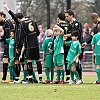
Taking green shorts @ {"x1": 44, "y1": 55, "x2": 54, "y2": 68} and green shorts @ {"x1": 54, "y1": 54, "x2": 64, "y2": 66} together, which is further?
green shorts @ {"x1": 44, "y1": 55, "x2": 54, "y2": 68}

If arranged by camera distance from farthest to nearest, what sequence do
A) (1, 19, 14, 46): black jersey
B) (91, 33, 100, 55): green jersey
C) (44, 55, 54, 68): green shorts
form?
(44, 55, 54, 68): green shorts, (1, 19, 14, 46): black jersey, (91, 33, 100, 55): green jersey

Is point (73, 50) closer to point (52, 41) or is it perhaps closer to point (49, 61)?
point (52, 41)

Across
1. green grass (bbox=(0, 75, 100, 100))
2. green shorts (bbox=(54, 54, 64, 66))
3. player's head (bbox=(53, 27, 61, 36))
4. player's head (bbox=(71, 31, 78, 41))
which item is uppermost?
player's head (bbox=(53, 27, 61, 36))

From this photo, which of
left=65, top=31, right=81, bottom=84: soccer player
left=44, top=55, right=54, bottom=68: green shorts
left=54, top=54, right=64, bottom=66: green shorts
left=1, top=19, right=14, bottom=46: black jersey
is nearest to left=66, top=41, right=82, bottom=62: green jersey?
left=65, top=31, right=81, bottom=84: soccer player

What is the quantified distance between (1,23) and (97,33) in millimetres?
3048

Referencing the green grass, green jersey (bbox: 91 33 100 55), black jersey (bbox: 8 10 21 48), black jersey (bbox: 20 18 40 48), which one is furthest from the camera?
black jersey (bbox: 8 10 21 48)

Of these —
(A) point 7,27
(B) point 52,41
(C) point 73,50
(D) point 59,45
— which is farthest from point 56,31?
(A) point 7,27

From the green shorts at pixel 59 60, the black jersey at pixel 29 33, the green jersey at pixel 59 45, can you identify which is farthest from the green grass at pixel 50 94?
the black jersey at pixel 29 33

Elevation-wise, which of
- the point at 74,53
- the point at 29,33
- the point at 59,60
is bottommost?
the point at 59,60

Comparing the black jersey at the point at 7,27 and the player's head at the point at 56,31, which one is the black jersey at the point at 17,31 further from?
the player's head at the point at 56,31

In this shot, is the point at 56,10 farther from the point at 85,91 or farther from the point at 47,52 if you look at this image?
the point at 85,91

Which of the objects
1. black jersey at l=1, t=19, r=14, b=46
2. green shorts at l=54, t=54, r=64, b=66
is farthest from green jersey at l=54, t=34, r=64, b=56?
black jersey at l=1, t=19, r=14, b=46

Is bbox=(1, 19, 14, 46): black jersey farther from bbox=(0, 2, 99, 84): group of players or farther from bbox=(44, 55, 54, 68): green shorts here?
bbox=(44, 55, 54, 68): green shorts

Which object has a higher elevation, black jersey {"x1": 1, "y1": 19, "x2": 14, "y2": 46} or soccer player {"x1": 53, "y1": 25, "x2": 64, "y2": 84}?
black jersey {"x1": 1, "y1": 19, "x2": 14, "y2": 46}
